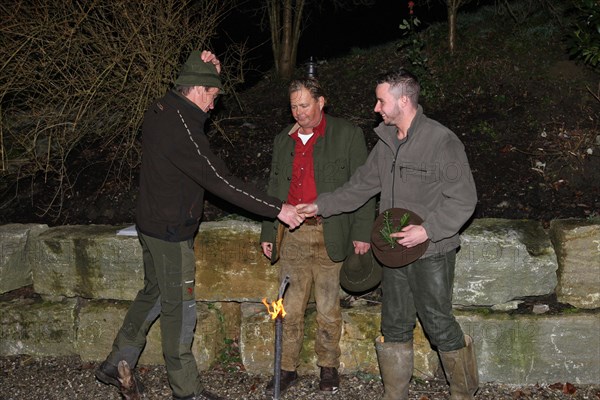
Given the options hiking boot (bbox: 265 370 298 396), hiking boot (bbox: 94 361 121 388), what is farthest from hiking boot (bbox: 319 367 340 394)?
hiking boot (bbox: 94 361 121 388)

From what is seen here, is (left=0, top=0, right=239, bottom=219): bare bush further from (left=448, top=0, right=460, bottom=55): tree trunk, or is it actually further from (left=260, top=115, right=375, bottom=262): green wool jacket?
(left=448, top=0, right=460, bottom=55): tree trunk

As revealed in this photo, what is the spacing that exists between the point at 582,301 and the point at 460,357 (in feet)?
4.07

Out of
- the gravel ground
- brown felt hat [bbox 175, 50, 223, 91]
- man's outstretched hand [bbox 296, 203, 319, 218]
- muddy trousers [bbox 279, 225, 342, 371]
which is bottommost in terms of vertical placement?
the gravel ground

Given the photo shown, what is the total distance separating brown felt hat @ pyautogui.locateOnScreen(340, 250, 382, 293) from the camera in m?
4.77

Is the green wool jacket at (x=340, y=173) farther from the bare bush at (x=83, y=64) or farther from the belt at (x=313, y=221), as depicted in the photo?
the bare bush at (x=83, y=64)

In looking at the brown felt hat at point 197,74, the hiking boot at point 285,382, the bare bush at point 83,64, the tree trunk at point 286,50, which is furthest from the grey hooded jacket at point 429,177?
the tree trunk at point 286,50

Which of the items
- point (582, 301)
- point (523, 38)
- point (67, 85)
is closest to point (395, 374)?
point (582, 301)

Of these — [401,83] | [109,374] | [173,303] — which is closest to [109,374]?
[109,374]

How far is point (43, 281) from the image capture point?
19.4 feet

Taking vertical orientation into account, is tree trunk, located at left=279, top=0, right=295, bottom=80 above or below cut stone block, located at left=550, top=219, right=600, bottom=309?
above

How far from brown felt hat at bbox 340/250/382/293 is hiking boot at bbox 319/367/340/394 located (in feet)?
2.32

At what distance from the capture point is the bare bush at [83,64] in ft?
20.7

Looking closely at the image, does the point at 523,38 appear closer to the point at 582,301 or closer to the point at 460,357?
the point at 582,301

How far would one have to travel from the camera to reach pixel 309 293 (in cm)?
503
